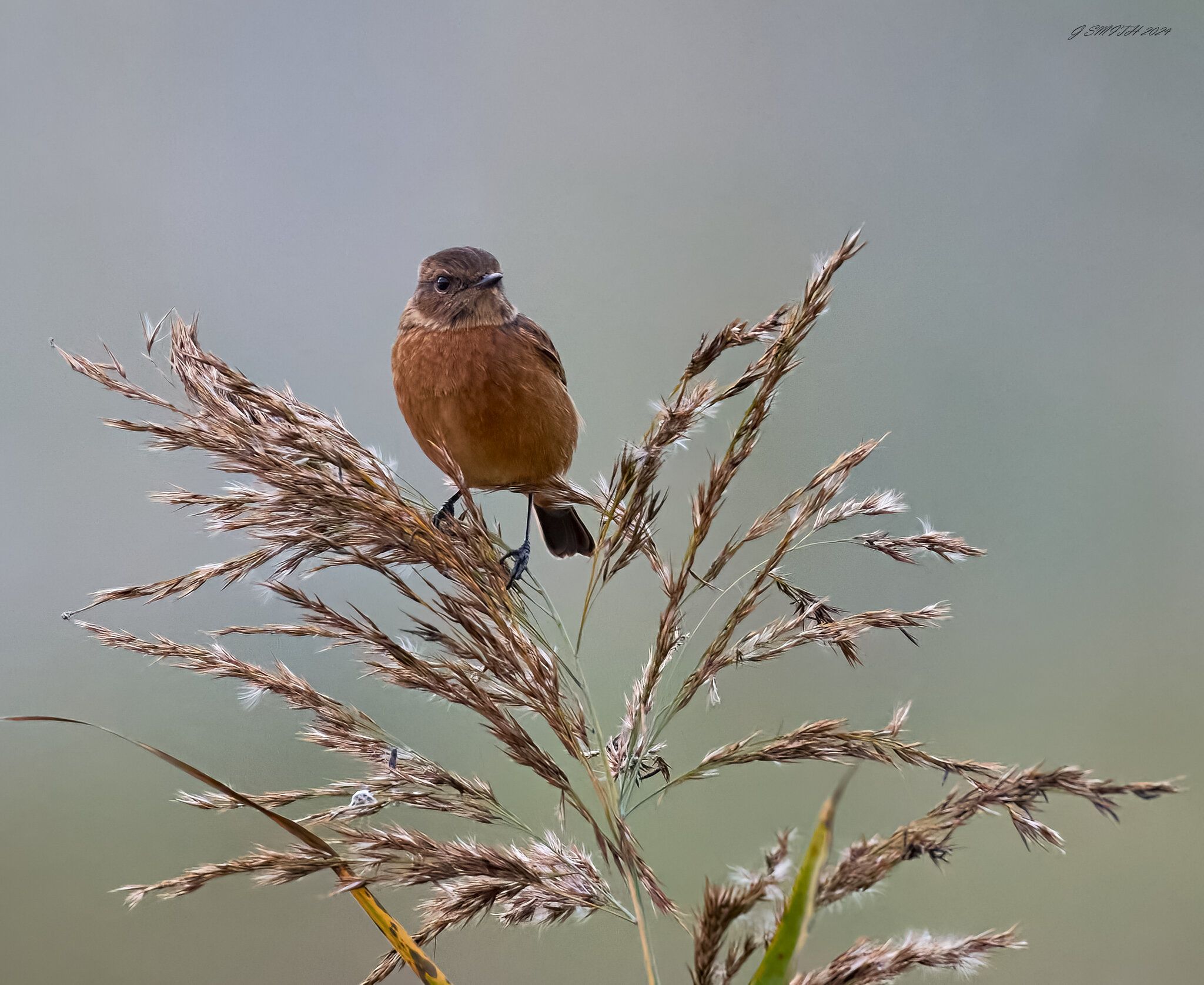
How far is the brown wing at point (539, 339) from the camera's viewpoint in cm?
124

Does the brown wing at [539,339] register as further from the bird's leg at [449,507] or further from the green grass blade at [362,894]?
the green grass blade at [362,894]

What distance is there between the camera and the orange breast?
109 cm

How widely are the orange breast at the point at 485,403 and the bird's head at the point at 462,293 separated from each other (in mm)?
48

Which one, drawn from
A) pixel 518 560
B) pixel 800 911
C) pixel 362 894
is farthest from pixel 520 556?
pixel 800 911

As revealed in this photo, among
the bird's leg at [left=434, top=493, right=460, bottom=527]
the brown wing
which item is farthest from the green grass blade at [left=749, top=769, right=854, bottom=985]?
the brown wing

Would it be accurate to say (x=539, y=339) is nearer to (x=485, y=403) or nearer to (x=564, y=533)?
(x=485, y=403)

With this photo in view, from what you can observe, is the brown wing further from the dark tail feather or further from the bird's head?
the dark tail feather

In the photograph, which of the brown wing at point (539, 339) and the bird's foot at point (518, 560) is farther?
the brown wing at point (539, 339)

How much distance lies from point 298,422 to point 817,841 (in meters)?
0.58

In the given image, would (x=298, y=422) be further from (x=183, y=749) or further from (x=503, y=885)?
(x=183, y=749)

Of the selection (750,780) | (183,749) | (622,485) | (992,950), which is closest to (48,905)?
(183,749)

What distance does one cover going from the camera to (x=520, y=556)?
1.10 meters

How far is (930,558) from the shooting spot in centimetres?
94

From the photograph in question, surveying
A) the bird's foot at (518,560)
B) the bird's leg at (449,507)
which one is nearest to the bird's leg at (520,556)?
the bird's foot at (518,560)
